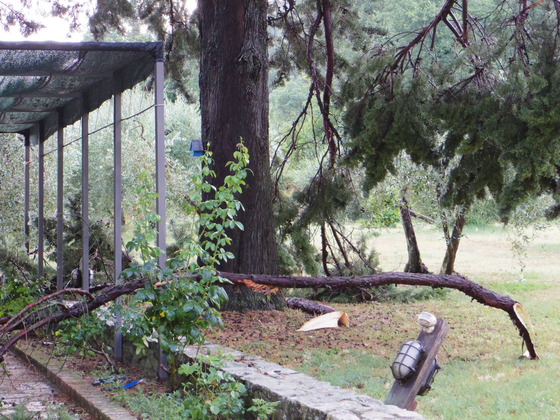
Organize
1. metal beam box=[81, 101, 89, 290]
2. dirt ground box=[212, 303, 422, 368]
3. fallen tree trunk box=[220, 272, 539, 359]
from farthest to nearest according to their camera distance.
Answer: metal beam box=[81, 101, 89, 290]
fallen tree trunk box=[220, 272, 539, 359]
dirt ground box=[212, 303, 422, 368]

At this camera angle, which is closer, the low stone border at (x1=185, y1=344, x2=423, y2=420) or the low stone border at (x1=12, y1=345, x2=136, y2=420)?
the low stone border at (x1=185, y1=344, x2=423, y2=420)

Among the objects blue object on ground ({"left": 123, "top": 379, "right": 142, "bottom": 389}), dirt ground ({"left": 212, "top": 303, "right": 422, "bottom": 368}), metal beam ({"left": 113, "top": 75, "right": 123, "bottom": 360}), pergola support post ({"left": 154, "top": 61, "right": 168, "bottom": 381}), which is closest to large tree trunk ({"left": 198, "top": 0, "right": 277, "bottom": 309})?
dirt ground ({"left": 212, "top": 303, "right": 422, "bottom": 368})

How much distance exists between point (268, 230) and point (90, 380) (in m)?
2.89

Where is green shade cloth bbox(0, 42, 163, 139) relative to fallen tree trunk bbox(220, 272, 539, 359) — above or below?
above

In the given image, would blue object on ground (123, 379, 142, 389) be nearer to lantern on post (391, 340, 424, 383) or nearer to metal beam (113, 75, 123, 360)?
metal beam (113, 75, 123, 360)

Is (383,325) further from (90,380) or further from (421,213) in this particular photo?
(421,213)

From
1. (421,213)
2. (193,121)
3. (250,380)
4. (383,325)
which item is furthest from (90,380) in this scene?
(193,121)

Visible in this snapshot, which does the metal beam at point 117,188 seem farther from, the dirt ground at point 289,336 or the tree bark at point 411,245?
the tree bark at point 411,245

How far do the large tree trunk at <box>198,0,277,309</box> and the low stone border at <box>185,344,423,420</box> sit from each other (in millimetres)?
3153

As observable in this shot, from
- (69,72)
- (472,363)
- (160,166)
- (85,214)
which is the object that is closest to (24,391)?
(85,214)

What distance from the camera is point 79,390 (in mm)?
5605

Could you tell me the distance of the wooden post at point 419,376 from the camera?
3.90 meters

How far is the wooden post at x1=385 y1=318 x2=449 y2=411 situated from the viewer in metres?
3.90

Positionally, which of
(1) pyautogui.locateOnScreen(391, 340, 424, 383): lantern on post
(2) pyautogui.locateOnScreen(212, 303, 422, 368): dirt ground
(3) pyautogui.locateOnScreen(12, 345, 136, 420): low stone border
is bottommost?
(3) pyautogui.locateOnScreen(12, 345, 136, 420): low stone border
